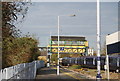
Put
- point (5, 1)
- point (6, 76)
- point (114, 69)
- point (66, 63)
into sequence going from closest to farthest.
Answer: point (6, 76) → point (5, 1) → point (114, 69) → point (66, 63)

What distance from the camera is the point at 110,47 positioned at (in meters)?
67.9

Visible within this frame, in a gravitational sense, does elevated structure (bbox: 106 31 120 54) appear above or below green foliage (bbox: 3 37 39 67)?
above

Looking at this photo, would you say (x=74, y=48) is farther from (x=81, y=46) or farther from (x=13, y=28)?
(x=13, y=28)

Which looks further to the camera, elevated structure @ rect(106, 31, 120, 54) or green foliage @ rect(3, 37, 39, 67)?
elevated structure @ rect(106, 31, 120, 54)

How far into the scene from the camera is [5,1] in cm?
1135

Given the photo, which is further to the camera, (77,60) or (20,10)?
(77,60)

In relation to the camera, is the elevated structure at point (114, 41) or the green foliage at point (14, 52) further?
the elevated structure at point (114, 41)

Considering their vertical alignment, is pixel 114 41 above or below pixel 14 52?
above

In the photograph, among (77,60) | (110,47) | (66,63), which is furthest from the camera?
(66,63)

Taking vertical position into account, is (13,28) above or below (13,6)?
below

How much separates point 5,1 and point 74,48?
10866cm

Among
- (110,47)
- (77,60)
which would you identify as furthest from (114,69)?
(77,60)

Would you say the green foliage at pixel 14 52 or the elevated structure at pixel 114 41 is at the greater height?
the elevated structure at pixel 114 41

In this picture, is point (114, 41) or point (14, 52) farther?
point (114, 41)
